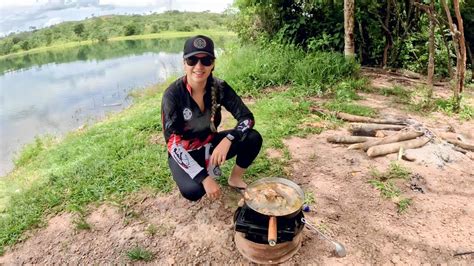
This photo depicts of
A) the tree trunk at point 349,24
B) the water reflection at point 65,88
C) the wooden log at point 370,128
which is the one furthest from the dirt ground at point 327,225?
the water reflection at point 65,88

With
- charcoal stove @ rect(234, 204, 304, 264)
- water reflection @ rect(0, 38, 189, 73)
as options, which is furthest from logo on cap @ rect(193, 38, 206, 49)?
water reflection @ rect(0, 38, 189, 73)

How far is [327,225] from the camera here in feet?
9.04

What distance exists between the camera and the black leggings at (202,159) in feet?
8.64

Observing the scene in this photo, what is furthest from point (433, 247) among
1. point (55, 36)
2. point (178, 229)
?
point (55, 36)

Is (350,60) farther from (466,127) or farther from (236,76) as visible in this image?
(466,127)

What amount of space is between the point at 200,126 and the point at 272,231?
1072 mm

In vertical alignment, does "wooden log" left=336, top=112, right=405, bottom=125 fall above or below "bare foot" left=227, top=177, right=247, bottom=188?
above

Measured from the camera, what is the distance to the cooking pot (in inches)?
84.1

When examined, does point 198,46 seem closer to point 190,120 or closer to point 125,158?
point 190,120

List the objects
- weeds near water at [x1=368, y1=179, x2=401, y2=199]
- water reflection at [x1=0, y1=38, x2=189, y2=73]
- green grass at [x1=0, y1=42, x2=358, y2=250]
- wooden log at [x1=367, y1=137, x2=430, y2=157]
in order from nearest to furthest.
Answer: weeds near water at [x1=368, y1=179, x2=401, y2=199], green grass at [x1=0, y1=42, x2=358, y2=250], wooden log at [x1=367, y1=137, x2=430, y2=157], water reflection at [x1=0, y1=38, x2=189, y2=73]

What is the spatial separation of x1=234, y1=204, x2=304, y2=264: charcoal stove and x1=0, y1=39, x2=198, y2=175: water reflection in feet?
20.2

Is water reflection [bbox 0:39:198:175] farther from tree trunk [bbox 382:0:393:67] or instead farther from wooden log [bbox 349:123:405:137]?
tree trunk [bbox 382:0:393:67]

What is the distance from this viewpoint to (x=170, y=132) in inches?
102

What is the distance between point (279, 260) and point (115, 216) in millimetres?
1566
